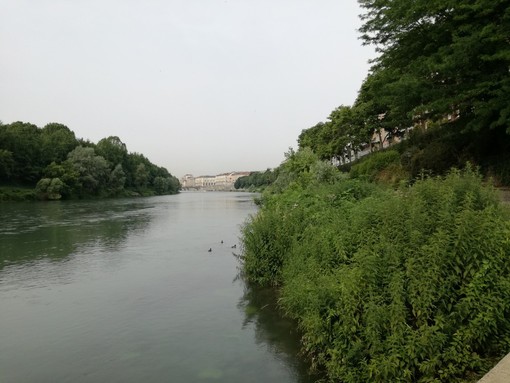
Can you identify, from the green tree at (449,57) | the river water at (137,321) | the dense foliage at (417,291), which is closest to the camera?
the dense foliage at (417,291)

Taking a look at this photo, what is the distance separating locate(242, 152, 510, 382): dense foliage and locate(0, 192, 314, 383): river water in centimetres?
165

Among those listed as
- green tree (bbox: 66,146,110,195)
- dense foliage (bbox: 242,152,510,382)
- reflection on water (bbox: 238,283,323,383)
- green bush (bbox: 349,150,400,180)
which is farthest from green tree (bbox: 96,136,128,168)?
dense foliage (bbox: 242,152,510,382)

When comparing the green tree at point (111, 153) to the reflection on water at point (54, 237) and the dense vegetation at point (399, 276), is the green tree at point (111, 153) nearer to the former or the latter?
the reflection on water at point (54, 237)

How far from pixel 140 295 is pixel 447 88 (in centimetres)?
1507

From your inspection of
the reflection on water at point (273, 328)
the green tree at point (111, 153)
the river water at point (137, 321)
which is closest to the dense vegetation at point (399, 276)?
the reflection on water at point (273, 328)

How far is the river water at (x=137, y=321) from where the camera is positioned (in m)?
7.86

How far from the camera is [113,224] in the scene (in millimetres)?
32719

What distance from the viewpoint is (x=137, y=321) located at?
34.6 ft

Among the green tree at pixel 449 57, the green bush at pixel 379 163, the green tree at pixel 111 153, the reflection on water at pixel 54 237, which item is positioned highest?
the green tree at pixel 111 153

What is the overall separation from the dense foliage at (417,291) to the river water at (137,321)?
1648mm

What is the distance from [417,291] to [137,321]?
7460 millimetres

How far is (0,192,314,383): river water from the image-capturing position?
786cm

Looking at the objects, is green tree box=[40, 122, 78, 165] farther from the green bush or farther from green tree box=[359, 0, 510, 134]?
green tree box=[359, 0, 510, 134]

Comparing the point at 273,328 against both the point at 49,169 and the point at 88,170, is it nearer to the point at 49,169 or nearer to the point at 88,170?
the point at 49,169
